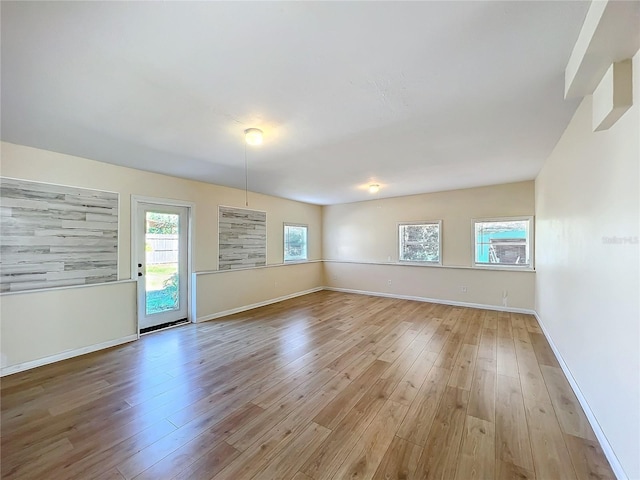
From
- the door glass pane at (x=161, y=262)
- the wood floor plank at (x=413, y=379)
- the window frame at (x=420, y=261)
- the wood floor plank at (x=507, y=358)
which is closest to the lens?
the wood floor plank at (x=413, y=379)

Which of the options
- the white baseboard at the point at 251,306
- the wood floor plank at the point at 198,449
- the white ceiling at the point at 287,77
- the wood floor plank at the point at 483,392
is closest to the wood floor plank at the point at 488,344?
the wood floor plank at the point at 483,392

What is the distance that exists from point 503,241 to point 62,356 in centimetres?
732

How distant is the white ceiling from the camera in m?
1.33

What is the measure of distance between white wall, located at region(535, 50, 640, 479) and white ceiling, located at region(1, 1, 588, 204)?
20.0 inches

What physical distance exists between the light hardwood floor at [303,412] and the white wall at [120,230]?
1.09 ft

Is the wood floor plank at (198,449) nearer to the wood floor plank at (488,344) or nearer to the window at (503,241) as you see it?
the wood floor plank at (488,344)

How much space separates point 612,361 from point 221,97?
3302 millimetres

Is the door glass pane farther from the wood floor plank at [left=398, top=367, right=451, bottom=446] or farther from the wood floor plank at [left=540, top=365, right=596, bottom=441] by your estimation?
the wood floor plank at [left=540, top=365, right=596, bottom=441]

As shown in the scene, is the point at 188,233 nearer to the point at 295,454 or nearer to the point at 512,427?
the point at 295,454

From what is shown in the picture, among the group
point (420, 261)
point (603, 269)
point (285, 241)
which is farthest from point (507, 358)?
point (285, 241)

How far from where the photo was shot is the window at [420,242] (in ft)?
19.9

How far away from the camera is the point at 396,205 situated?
6.57 metres

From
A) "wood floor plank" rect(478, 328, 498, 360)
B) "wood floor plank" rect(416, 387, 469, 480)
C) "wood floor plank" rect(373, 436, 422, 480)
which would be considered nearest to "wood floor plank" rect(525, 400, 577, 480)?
"wood floor plank" rect(416, 387, 469, 480)

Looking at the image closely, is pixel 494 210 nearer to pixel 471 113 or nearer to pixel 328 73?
pixel 471 113
